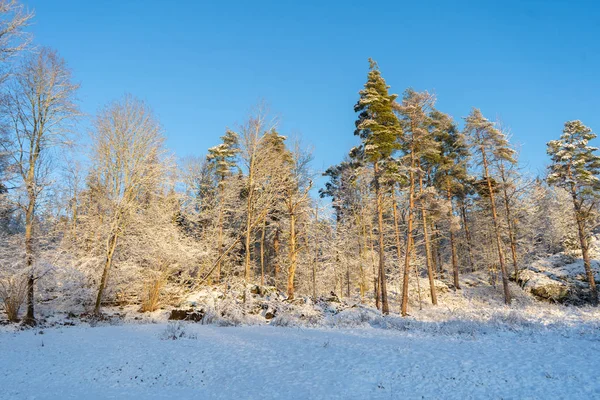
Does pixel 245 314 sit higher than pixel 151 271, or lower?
lower

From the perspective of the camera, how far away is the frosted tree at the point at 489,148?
23806 millimetres

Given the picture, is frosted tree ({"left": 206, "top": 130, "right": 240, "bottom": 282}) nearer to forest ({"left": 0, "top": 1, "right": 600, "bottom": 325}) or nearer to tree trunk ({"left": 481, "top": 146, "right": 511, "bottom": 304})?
forest ({"left": 0, "top": 1, "right": 600, "bottom": 325})

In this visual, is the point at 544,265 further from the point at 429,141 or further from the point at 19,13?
the point at 19,13

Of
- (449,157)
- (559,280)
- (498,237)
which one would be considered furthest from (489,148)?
(559,280)

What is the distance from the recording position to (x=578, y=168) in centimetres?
2464

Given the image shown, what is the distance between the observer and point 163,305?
19.9m

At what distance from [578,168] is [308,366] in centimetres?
2819

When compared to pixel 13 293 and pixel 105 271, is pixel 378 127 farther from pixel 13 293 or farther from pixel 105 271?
pixel 13 293

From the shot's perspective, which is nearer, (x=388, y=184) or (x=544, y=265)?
(x=388, y=184)

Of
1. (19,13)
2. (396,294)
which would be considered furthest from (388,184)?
(19,13)

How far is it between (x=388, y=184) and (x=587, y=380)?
16.5 metres

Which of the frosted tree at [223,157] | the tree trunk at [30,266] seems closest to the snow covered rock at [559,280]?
the frosted tree at [223,157]

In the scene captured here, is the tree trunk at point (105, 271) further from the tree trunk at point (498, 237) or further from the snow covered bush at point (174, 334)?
the tree trunk at point (498, 237)

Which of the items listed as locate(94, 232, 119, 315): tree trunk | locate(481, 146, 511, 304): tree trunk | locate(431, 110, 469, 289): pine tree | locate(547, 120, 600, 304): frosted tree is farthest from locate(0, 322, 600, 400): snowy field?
locate(547, 120, 600, 304): frosted tree
